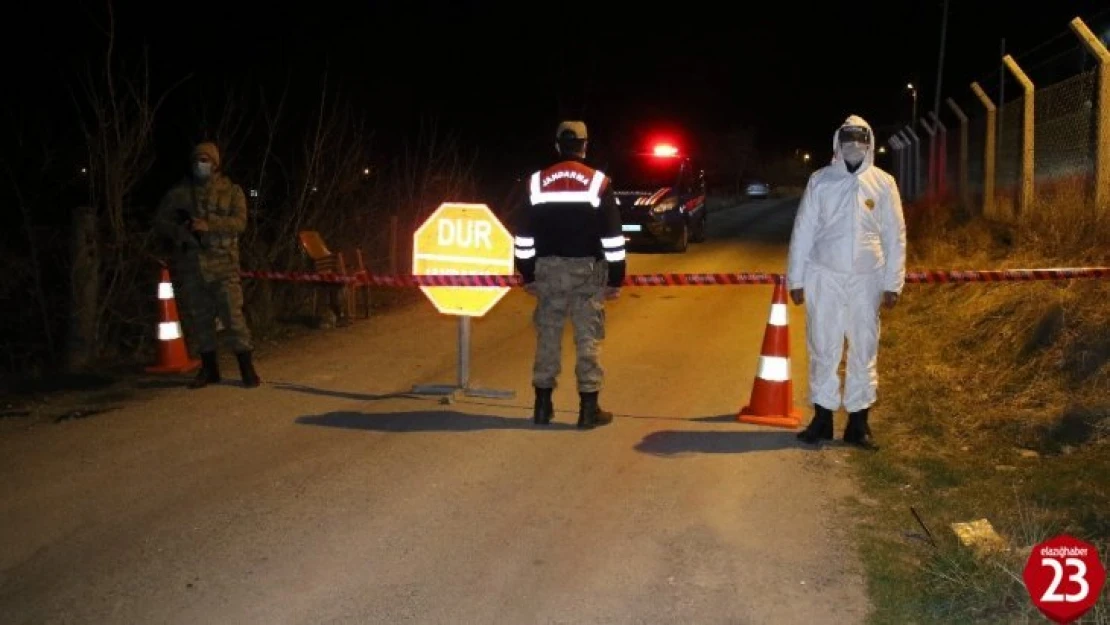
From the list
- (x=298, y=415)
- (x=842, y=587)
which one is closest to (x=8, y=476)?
(x=298, y=415)

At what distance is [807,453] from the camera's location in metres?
6.64

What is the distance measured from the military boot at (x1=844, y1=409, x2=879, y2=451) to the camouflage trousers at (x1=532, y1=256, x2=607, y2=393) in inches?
64.3

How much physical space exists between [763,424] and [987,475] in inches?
64.5

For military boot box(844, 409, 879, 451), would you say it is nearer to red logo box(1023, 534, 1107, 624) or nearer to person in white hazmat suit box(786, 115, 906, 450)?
person in white hazmat suit box(786, 115, 906, 450)

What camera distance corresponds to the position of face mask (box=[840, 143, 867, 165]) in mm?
6527

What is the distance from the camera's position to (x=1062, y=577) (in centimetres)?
344

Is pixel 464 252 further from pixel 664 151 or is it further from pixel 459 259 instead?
pixel 664 151

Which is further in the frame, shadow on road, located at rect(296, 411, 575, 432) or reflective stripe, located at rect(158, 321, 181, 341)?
reflective stripe, located at rect(158, 321, 181, 341)

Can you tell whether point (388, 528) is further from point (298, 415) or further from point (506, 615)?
point (298, 415)

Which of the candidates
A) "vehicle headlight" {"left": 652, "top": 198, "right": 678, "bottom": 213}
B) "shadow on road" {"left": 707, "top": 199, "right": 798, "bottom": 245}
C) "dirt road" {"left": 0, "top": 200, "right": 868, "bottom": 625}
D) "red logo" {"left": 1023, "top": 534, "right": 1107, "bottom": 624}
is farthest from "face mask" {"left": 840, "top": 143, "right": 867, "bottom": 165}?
"vehicle headlight" {"left": 652, "top": 198, "right": 678, "bottom": 213}

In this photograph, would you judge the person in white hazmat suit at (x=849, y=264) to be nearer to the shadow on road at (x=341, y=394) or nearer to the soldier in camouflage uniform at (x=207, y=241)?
the shadow on road at (x=341, y=394)

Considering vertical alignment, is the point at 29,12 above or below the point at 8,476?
above

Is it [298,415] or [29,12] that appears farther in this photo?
[29,12]

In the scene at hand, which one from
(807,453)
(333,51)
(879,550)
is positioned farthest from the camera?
(333,51)
